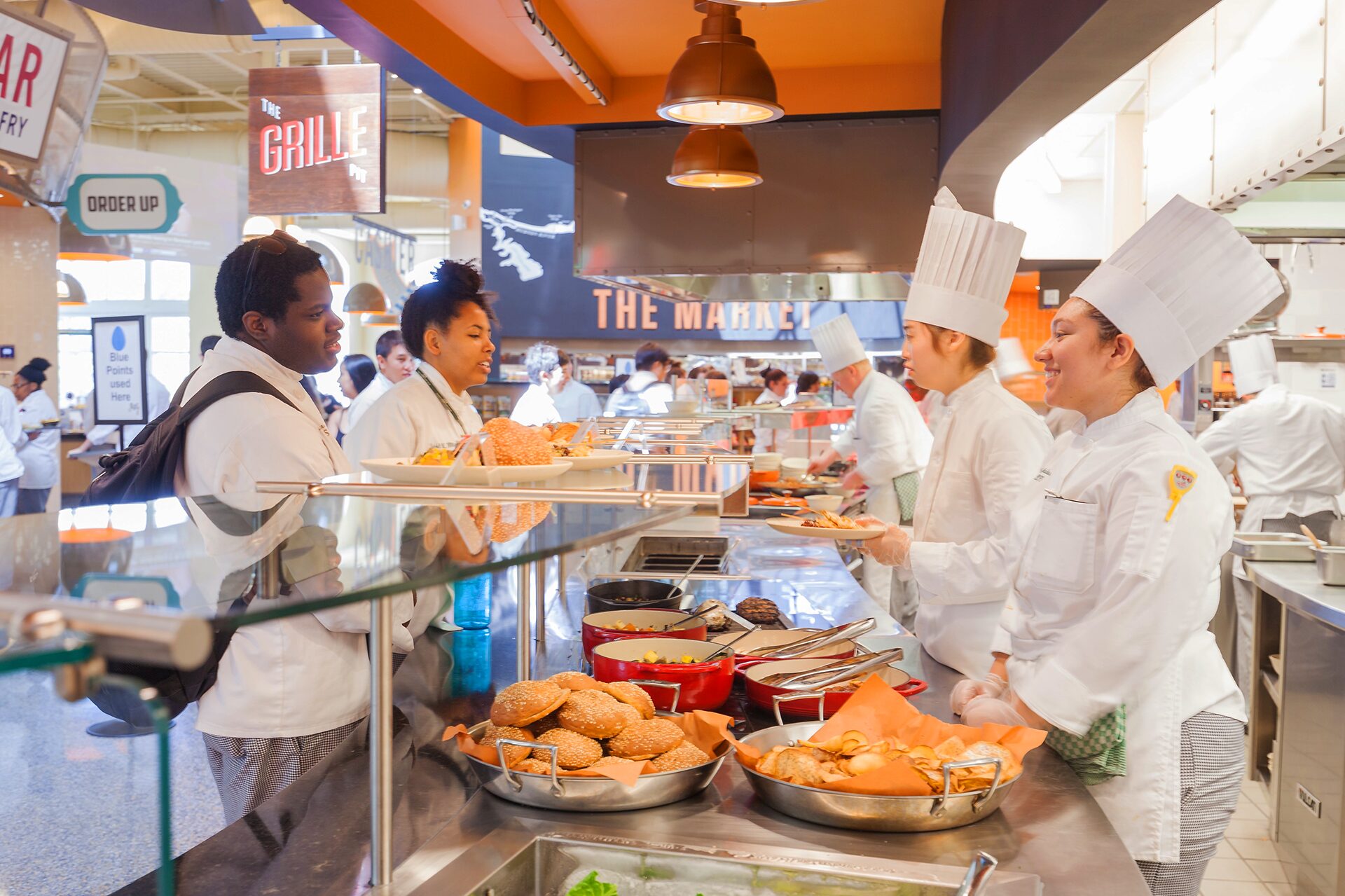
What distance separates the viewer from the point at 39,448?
8445mm

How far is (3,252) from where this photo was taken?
9250 millimetres

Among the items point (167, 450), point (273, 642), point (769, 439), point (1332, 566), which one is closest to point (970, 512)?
point (1332, 566)

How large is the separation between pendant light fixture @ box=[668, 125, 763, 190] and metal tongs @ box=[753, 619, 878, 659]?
211cm

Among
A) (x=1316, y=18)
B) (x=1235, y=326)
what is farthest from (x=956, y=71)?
(x=1235, y=326)

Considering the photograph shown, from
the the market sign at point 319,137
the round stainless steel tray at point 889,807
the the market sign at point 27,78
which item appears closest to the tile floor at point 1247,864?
the round stainless steel tray at point 889,807

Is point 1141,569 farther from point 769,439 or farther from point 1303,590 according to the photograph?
point 769,439

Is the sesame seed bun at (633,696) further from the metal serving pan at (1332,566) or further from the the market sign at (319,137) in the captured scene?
the the market sign at (319,137)

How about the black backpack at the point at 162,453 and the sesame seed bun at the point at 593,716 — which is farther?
the black backpack at the point at 162,453

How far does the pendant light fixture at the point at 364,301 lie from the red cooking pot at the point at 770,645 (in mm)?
9543

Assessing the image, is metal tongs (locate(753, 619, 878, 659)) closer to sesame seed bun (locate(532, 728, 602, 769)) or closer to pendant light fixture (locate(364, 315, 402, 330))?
sesame seed bun (locate(532, 728, 602, 769))

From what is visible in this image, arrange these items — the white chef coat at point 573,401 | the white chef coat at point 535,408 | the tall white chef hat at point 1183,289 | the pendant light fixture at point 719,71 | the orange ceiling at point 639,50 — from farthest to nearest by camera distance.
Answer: the white chef coat at point 573,401 → the white chef coat at point 535,408 → the orange ceiling at point 639,50 → the pendant light fixture at point 719,71 → the tall white chef hat at point 1183,289

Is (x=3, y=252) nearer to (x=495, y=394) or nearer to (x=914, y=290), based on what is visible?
(x=495, y=394)

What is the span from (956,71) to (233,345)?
3365 millimetres

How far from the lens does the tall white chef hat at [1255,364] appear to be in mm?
6199
